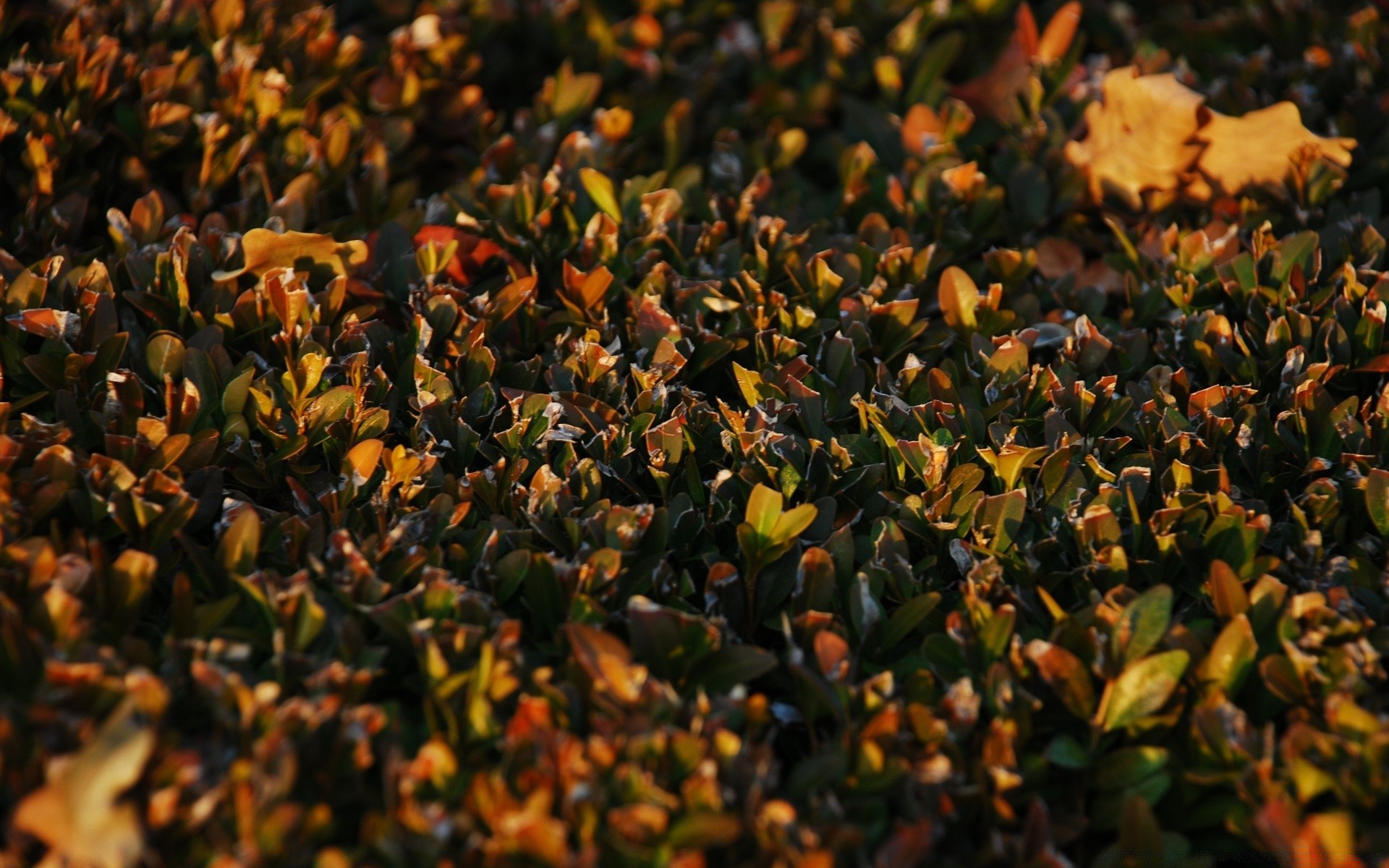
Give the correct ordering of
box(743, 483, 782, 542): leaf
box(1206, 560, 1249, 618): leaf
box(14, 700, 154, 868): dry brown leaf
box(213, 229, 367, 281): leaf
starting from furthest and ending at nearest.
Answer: box(213, 229, 367, 281): leaf, box(743, 483, 782, 542): leaf, box(1206, 560, 1249, 618): leaf, box(14, 700, 154, 868): dry brown leaf

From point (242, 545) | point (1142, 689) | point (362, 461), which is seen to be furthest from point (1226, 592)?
point (242, 545)

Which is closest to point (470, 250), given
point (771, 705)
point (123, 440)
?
point (123, 440)

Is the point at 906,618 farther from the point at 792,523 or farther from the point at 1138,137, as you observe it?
the point at 1138,137

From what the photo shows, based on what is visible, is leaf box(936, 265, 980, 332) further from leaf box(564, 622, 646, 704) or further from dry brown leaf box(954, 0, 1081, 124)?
leaf box(564, 622, 646, 704)

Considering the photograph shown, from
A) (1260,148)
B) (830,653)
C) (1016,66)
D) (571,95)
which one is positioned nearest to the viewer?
(830,653)

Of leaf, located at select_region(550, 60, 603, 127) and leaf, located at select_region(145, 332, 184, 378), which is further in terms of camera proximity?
leaf, located at select_region(550, 60, 603, 127)

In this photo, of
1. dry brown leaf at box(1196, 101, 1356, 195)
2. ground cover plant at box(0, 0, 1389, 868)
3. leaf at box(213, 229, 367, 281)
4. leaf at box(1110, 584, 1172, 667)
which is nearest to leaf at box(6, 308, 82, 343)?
ground cover plant at box(0, 0, 1389, 868)
